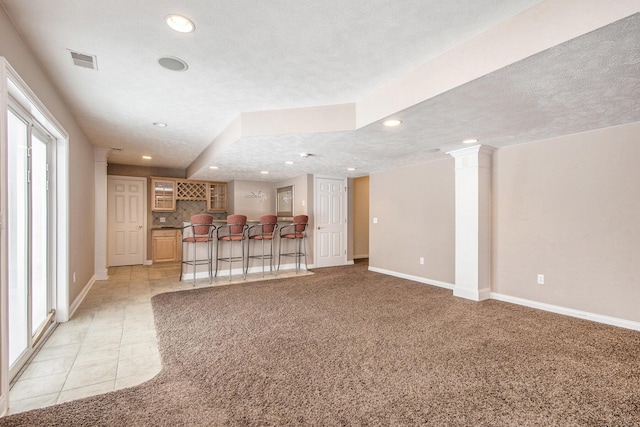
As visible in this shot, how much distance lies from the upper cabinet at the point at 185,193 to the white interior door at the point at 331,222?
310cm

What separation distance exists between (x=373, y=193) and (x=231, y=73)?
14.4 ft

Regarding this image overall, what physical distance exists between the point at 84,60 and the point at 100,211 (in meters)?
3.75

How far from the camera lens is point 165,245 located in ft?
23.9

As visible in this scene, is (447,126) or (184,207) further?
(184,207)

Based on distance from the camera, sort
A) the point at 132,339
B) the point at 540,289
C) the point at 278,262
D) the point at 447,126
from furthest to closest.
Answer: the point at 278,262 → the point at 540,289 → the point at 447,126 → the point at 132,339

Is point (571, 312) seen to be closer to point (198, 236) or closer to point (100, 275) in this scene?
point (198, 236)

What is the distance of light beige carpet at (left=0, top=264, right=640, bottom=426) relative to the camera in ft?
5.56

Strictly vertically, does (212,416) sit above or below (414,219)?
below

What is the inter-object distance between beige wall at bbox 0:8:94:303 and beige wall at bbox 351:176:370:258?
224 inches

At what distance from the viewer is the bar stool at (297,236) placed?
19.5 feet

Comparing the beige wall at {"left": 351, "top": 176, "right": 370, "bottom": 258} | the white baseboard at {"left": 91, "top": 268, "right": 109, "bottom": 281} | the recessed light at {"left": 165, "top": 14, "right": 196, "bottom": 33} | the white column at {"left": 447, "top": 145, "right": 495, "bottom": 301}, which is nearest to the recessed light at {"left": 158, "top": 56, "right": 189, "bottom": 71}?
the recessed light at {"left": 165, "top": 14, "right": 196, "bottom": 33}

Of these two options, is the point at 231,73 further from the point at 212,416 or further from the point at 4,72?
the point at 212,416

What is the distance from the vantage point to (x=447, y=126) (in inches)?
123

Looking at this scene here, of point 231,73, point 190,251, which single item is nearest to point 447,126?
point 231,73
